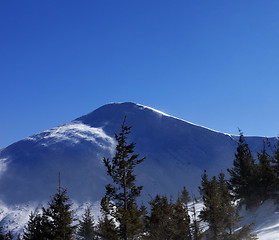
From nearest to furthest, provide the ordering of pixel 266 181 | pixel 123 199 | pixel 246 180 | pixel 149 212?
1. pixel 123 199
2. pixel 149 212
3. pixel 266 181
4. pixel 246 180

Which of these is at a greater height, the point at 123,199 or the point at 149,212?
the point at 123,199

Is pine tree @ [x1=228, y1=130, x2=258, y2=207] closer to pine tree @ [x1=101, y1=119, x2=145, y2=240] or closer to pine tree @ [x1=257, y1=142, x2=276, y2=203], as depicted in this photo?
pine tree @ [x1=257, y1=142, x2=276, y2=203]

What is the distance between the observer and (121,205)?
18078 millimetres

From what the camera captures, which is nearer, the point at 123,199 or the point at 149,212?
the point at 123,199

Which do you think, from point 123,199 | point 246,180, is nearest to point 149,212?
point 123,199

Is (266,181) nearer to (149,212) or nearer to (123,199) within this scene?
(149,212)

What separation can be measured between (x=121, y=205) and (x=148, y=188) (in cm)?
17240

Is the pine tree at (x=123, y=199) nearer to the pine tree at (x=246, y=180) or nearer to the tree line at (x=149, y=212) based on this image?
the tree line at (x=149, y=212)

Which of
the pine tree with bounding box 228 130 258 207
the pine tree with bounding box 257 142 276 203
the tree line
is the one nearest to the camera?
the tree line

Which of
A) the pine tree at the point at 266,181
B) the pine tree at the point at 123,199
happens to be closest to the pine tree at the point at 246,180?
the pine tree at the point at 266,181

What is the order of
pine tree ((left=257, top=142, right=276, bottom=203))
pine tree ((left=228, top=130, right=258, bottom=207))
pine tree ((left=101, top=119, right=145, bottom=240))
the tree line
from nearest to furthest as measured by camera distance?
pine tree ((left=101, top=119, right=145, bottom=240)), the tree line, pine tree ((left=257, top=142, right=276, bottom=203)), pine tree ((left=228, top=130, right=258, bottom=207))

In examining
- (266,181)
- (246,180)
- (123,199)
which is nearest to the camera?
(123,199)

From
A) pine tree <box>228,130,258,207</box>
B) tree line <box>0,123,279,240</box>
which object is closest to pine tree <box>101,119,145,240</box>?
tree line <box>0,123,279,240</box>

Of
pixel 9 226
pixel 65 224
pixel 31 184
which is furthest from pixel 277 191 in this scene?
pixel 31 184
